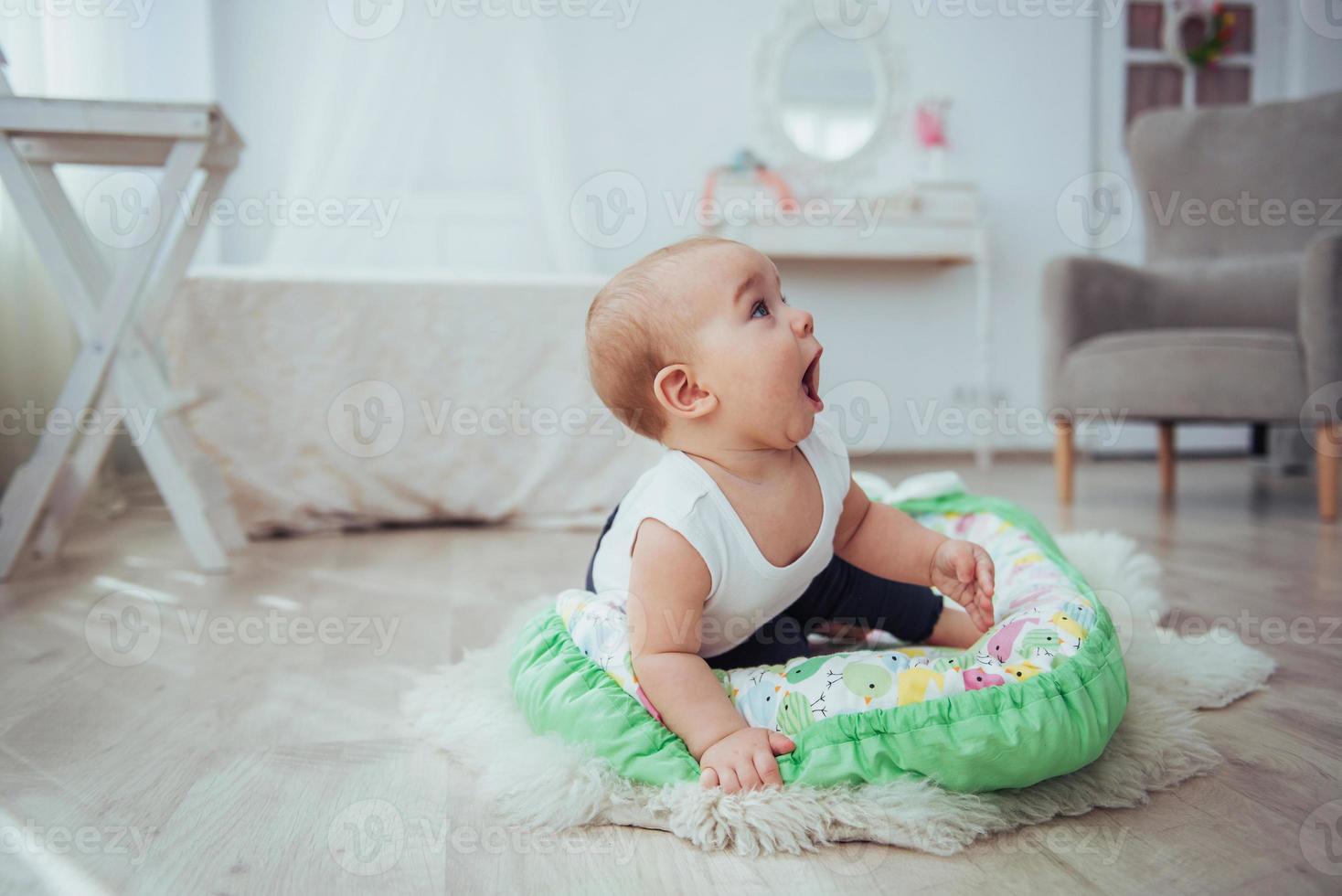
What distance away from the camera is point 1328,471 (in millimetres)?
2072

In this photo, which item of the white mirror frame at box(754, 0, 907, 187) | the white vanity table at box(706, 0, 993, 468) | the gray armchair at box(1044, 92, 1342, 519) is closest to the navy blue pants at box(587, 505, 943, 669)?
the gray armchair at box(1044, 92, 1342, 519)

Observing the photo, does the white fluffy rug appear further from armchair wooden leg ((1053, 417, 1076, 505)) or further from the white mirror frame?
the white mirror frame

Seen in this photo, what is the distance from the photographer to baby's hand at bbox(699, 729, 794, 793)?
0.73 m

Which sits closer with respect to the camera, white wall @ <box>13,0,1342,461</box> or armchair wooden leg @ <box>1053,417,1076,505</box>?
armchair wooden leg @ <box>1053,417,1076,505</box>

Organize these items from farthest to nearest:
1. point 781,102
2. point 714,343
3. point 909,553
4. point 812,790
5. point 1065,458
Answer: point 781,102, point 1065,458, point 909,553, point 714,343, point 812,790

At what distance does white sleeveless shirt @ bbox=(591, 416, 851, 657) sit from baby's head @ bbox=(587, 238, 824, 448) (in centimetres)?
6

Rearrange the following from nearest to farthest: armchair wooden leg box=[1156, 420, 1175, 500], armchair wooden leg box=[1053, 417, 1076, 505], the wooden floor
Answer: the wooden floor
armchair wooden leg box=[1053, 417, 1076, 505]
armchair wooden leg box=[1156, 420, 1175, 500]

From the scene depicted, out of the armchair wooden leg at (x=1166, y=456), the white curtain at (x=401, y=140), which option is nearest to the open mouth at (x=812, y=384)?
the white curtain at (x=401, y=140)

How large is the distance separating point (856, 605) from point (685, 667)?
1.01 ft

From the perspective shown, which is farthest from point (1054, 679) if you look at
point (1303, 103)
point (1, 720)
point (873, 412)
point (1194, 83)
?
point (1194, 83)

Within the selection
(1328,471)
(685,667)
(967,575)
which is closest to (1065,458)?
(1328,471)

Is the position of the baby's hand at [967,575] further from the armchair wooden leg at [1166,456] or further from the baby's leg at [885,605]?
the armchair wooden leg at [1166,456]

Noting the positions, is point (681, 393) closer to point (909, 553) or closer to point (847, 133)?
point (909, 553)

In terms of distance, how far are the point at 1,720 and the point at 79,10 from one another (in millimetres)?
2046
